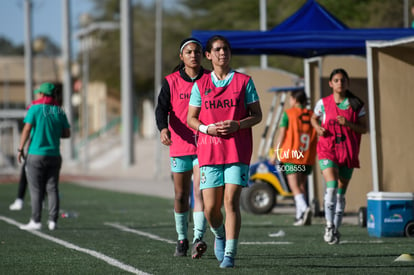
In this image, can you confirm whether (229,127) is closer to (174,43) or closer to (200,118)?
(200,118)

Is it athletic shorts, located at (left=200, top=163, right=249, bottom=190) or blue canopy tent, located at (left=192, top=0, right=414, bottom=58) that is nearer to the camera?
athletic shorts, located at (left=200, top=163, right=249, bottom=190)

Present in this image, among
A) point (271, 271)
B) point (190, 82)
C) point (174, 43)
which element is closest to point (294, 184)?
point (190, 82)

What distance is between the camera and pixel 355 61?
57.5 ft

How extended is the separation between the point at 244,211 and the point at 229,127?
973 cm

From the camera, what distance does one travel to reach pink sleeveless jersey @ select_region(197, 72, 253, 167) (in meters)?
9.20

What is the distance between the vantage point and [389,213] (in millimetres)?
13258

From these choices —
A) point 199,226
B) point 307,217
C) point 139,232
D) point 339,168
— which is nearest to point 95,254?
point 199,226

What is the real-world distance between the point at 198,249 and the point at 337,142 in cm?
282

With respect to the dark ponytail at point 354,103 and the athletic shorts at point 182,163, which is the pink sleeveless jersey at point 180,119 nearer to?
the athletic shorts at point 182,163

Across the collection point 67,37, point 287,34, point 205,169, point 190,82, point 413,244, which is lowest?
point 413,244

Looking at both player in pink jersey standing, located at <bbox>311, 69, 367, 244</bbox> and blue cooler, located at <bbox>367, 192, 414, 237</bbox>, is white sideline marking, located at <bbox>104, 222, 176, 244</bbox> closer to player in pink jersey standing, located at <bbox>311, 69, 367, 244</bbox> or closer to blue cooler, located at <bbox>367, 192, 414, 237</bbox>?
player in pink jersey standing, located at <bbox>311, 69, 367, 244</bbox>

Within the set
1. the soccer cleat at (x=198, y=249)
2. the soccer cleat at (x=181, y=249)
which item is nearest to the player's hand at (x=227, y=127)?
the soccer cleat at (x=198, y=249)

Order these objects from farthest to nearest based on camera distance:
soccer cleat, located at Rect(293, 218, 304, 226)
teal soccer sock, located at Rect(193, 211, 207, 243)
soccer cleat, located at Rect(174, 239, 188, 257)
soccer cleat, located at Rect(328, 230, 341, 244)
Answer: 1. soccer cleat, located at Rect(293, 218, 304, 226)
2. soccer cleat, located at Rect(328, 230, 341, 244)
3. soccer cleat, located at Rect(174, 239, 188, 257)
4. teal soccer sock, located at Rect(193, 211, 207, 243)

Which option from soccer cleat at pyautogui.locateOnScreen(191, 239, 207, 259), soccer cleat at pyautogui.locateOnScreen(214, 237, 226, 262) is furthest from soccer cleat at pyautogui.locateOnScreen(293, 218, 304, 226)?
soccer cleat at pyautogui.locateOnScreen(214, 237, 226, 262)
